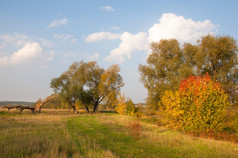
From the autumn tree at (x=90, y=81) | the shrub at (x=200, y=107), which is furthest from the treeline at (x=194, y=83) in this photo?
the autumn tree at (x=90, y=81)

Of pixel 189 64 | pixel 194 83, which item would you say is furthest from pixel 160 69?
pixel 194 83

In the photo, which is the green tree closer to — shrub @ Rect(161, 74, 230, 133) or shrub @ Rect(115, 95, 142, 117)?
shrub @ Rect(115, 95, 142, 117)

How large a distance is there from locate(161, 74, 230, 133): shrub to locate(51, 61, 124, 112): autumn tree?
1249 inches

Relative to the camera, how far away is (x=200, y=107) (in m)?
13.9

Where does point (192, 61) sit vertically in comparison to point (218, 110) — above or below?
above

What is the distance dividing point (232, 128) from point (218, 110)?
14.9ft

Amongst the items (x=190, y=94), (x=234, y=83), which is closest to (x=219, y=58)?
(x=234, y=83)

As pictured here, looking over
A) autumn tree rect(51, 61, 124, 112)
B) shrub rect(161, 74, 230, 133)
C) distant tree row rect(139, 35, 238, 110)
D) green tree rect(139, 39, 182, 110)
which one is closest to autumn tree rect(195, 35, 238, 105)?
distant tree row rect(139, 35, 238, 110)

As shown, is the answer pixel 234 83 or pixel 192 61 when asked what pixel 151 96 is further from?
pixel 234 83

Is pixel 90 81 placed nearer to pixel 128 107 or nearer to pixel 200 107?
pixel 128 107

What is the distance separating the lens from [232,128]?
1619 cm

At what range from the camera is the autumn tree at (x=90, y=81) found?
45256 mm

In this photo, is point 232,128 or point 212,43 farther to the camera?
point 212,43

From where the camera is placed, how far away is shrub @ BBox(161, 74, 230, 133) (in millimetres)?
13883
